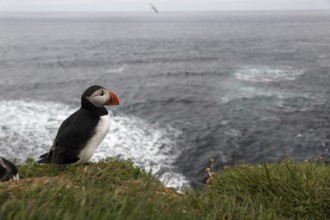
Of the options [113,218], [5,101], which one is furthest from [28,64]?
[113,218]

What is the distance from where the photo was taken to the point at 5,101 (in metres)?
33.2

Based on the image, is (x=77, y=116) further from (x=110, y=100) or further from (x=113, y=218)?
(x=113, y=218)

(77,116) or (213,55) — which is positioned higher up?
(77,116)

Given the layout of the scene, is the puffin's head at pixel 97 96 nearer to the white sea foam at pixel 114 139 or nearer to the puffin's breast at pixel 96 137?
the puffin's breast at pixel 96 137

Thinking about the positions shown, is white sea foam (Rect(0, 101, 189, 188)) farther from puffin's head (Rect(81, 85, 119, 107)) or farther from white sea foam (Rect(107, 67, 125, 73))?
white sea foam (Rect(107, 67, 125, 73))

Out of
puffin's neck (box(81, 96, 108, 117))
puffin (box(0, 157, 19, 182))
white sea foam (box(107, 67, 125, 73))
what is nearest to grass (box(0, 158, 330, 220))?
puffin (box(0, 157, 19, 182))

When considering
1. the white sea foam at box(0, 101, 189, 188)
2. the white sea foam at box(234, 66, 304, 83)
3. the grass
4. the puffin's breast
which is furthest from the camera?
the white sea foam at box(234, 66, 304, 83)

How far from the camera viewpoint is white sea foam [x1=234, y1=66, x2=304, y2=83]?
42.4 metres

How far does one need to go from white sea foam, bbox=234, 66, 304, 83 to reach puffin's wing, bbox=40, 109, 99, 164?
36425 millimetres

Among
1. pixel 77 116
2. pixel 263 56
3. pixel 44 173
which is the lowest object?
pixel 263 56

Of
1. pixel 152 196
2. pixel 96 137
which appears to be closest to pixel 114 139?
pixel 96 137

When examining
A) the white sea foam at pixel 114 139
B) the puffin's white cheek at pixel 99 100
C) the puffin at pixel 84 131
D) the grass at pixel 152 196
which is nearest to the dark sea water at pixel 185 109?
the white sea foam at pixel 114 139

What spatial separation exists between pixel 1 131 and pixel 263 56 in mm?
50930

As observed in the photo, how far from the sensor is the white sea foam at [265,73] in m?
42.4
